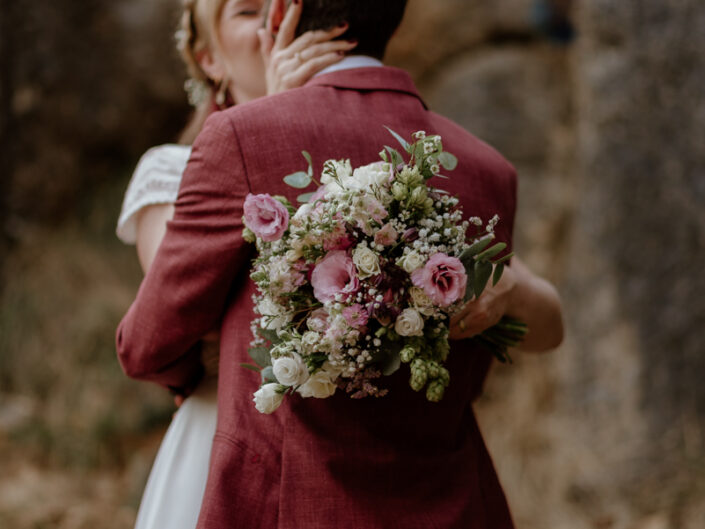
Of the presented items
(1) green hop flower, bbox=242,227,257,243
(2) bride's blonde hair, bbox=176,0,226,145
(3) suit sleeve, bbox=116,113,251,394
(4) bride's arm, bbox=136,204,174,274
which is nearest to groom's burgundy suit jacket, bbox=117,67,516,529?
(3) suit sleeve, bbox=116,113,251,394

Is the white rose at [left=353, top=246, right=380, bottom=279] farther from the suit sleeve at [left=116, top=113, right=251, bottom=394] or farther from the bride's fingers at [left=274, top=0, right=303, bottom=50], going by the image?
the bride's fingers at [left=274, top=0, right=303, bottom=50]

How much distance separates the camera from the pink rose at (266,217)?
1169 mm

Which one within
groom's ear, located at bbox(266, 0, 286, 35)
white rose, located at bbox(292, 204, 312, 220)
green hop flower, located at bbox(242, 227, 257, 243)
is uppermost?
groom's ear, located at bbox(266, 0, 286, 35)

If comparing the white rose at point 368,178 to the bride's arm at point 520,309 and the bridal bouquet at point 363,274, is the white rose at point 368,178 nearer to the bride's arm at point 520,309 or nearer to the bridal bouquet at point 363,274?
the bridal bouquet at point 363,274

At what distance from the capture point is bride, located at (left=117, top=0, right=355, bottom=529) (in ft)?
5.00

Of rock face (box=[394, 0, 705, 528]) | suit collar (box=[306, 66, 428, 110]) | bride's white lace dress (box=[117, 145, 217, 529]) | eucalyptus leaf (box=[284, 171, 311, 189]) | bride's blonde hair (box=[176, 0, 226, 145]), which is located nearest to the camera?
eucalyptus leaf (box=[284, 171, 311, 189])

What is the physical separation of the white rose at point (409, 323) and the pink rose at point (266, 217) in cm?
21

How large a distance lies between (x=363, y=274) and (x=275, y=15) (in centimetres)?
65

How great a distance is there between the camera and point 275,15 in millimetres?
1553

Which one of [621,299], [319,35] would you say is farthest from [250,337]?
[621,299]

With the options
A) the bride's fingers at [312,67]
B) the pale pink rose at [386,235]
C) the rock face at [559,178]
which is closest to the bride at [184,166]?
the bride's fingers at [312,67]

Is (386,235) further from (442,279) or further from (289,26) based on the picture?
(289,26)

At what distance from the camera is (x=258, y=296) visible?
4.19ft

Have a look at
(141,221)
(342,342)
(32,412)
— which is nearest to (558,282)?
(32,412)
